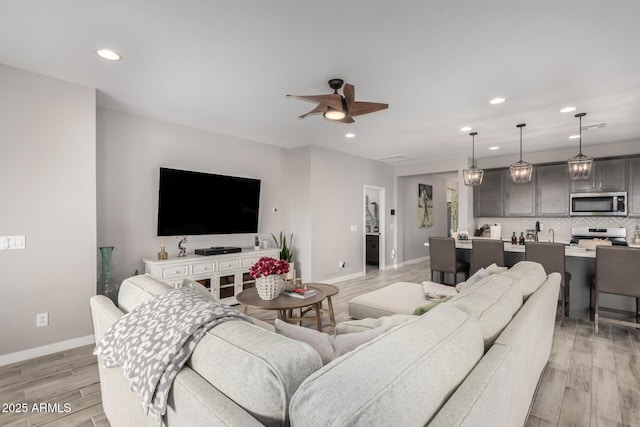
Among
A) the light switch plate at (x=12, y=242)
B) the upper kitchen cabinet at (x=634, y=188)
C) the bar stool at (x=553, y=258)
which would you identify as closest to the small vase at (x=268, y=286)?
the light switch plate at (x=12, y=242)

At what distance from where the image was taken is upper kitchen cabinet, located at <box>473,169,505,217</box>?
6.22 meters

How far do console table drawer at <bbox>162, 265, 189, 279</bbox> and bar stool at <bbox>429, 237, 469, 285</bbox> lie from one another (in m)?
3.48

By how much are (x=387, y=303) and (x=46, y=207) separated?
11.1ft

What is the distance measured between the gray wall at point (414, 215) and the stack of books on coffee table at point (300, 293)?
16.4ft

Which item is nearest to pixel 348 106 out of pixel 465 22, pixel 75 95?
pixel 465 22

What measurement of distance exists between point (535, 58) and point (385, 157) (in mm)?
3983

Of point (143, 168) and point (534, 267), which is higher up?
point (143, 168)

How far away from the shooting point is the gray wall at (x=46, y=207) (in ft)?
8.66

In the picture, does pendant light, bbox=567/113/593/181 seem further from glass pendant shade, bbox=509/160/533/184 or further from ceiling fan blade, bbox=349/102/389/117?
ceiling fan blade, bbox=349/102/389/117

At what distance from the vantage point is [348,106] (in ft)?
8.85

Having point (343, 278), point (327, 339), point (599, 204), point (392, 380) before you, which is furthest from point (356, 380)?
Result: point (599, 204)

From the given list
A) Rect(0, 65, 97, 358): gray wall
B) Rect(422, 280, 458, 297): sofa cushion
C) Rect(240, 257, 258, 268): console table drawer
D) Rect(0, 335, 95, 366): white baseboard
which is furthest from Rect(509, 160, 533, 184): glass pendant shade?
Rect(0, 335, 95, 366): white baseboard

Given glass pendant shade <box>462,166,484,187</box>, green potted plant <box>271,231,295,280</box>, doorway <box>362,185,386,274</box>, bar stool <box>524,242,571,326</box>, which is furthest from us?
doorway <box>362,185,386,274</box>

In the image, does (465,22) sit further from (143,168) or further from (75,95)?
(143,168)
